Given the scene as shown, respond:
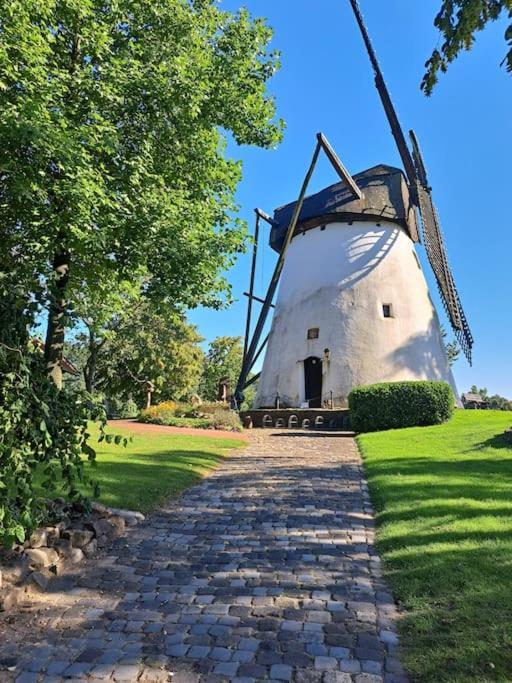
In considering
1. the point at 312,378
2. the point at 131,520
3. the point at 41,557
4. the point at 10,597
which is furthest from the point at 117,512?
the point at 312,378

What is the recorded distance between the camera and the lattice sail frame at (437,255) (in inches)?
1132

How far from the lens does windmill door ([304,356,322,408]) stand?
25.1 meters

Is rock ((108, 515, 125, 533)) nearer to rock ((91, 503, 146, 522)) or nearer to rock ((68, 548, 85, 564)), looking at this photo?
rock ((91, 503, 146, 522))

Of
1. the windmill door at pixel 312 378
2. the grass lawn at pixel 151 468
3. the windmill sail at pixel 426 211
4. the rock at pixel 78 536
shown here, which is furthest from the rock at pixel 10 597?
the windmill sail at pixel 426 211

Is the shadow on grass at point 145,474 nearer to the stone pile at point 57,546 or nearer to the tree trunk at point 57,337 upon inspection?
the stone pile at point 57,546

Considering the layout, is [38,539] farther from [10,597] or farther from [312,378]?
[312,378]

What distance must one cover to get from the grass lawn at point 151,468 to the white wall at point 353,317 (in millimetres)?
11580

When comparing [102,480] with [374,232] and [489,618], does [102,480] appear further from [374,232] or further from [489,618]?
[374,232]

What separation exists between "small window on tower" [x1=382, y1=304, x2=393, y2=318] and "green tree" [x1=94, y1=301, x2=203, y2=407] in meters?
16.6

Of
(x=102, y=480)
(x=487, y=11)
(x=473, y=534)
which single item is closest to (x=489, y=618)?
(x=473, y=534)

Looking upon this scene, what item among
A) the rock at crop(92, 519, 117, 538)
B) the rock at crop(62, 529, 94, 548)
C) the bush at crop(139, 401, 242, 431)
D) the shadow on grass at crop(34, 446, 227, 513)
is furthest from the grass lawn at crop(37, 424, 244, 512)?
the bush at crop(139, 401, 242, 431)

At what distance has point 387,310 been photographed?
83.5 ft

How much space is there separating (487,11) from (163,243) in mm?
5353

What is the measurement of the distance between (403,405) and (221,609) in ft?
45.7
